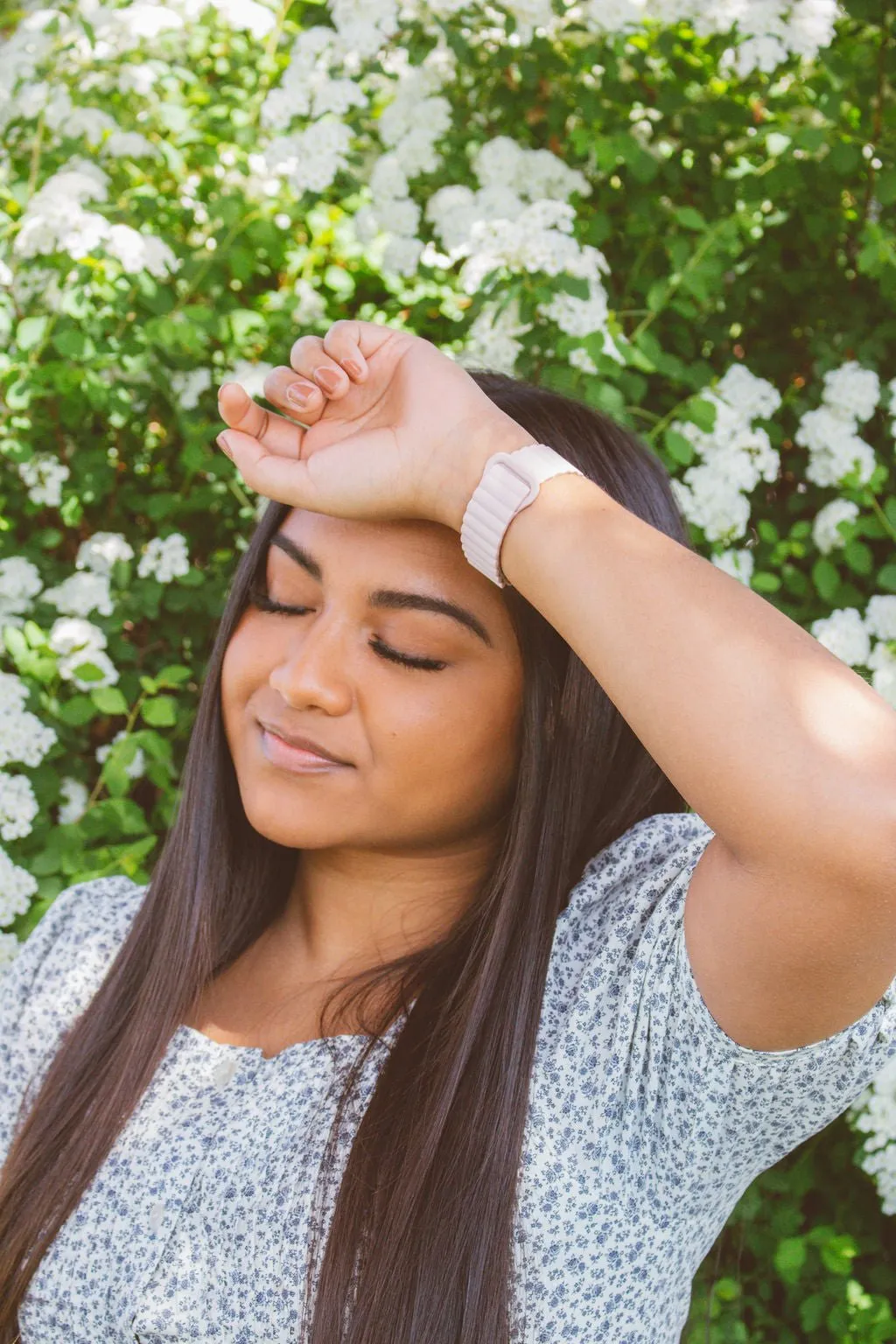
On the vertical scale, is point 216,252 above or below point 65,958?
above

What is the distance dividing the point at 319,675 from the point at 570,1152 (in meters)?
0.57

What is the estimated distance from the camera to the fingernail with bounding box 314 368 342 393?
144cm

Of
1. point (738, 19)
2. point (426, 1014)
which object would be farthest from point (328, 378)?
point (738, 19)

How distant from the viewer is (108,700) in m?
2.21

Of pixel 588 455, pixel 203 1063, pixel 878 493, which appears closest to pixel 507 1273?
pixel 203 1063

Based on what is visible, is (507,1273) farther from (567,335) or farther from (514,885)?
(567,335)

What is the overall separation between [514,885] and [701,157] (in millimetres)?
1597

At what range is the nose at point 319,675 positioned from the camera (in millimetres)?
1435

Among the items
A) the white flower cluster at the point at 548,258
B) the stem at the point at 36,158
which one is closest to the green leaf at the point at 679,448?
the white flower cluster at the point at 548,258

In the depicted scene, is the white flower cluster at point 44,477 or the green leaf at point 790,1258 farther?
the white flower cluster at point 44,477

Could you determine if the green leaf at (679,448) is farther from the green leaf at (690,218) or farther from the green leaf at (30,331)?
the green leaf at (30,331)

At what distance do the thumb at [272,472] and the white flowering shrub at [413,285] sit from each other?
0.74 meters

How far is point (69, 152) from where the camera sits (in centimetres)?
243

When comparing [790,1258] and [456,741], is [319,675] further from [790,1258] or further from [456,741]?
[790,1258]
